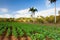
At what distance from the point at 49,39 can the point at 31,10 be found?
30992 mm

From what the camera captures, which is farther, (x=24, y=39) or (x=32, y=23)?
(x=32, y=23)

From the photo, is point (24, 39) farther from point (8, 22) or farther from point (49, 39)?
point (8, 22)

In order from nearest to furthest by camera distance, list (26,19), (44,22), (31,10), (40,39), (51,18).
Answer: (40,39)
(26,19)
(44,22)
(51,18)
(31,10)

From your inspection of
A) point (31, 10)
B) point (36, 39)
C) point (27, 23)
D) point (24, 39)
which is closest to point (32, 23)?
point (27, 23)

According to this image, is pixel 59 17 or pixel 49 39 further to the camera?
pixel 59 17

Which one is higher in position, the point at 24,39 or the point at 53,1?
the point at 53,1

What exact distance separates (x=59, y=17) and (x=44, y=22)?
320cm

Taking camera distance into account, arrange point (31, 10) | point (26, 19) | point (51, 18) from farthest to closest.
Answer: point (31, 10) < point (51, 18) < point (26, 19)

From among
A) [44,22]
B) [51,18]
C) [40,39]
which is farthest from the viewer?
[51,18]

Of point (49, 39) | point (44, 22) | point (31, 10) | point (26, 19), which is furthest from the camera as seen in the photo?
point (31, 10)

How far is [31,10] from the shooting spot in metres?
43.5

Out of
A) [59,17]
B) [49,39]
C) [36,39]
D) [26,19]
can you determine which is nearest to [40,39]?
[36,39]

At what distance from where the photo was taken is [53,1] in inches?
1367

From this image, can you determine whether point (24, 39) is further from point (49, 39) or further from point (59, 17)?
point (59, 17)
